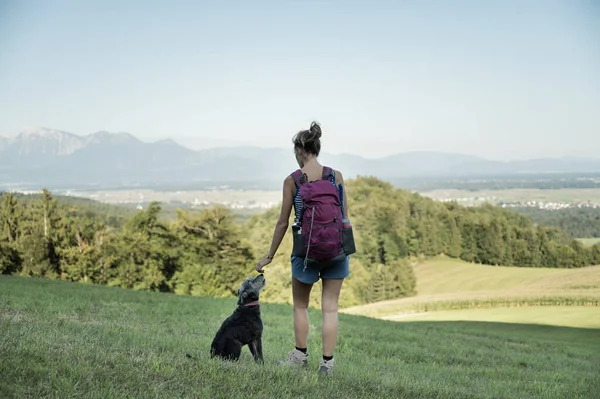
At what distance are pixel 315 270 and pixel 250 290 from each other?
94 cm

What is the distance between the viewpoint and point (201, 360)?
5754mm

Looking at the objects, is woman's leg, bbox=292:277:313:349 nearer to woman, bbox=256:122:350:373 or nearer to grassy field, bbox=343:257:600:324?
woman, bbox=256:122:350:373

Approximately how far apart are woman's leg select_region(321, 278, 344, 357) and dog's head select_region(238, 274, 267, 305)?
33.3 inches

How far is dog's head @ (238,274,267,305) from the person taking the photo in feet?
21.1

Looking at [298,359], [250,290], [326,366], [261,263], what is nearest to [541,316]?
[298,359]

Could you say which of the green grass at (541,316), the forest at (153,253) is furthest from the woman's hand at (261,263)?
the forest at (153,253)

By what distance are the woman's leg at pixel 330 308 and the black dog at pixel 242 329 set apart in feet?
2.65

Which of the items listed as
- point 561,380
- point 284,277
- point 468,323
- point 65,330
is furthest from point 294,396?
point 284,277

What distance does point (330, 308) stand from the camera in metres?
6.12

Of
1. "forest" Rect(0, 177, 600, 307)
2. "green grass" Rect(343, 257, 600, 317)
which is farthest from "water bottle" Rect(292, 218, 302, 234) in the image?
"forest" Rect(0, 177, 600, 307)

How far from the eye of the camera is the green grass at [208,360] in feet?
15.7

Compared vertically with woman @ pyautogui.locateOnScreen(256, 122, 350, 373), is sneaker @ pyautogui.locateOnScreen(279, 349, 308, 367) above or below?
below

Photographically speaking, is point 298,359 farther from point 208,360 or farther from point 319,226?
point 319,226

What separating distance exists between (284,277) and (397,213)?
42.1 metres
